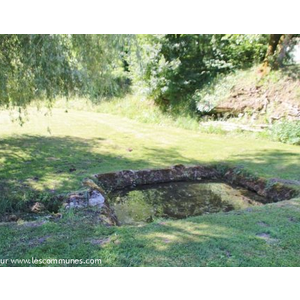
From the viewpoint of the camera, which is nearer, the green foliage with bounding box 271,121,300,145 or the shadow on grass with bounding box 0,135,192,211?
the shadow on grass with bounding box 0,135,192,211

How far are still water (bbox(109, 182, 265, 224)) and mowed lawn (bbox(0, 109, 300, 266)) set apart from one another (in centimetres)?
76

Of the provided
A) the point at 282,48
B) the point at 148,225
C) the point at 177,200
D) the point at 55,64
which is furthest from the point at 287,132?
the point at 55,64

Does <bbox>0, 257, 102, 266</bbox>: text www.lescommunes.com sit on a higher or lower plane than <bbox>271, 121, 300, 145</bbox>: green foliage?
higher

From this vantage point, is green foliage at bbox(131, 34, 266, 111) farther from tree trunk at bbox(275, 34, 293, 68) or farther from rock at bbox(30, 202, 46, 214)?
rock at bbox(30, 202, 46, 214)

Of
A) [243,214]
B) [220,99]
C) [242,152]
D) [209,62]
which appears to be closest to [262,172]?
[242,152]

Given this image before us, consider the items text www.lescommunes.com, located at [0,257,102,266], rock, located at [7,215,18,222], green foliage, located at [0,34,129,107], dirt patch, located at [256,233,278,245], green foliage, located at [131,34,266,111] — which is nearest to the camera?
text www.lescommunes.com, located at [0,257,102,266]

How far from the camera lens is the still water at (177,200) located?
5547 mm

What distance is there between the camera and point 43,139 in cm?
1010

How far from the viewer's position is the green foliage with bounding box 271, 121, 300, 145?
10328 millimetres

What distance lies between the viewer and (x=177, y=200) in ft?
20.3

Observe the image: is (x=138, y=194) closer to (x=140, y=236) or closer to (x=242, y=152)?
(x=140, y=236)

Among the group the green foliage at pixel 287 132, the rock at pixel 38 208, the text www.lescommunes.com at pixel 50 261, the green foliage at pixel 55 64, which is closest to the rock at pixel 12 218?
the rock at pixel 38 208

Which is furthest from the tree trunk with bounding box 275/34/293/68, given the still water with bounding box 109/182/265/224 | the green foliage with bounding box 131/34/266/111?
the still water with bounding box 109/182/265/224
